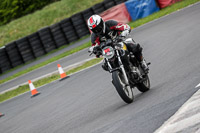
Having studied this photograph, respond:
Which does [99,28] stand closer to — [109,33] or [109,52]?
[109,33]

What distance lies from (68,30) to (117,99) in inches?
751

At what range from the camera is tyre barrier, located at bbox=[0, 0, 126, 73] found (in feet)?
93.7

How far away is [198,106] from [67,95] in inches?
Answer: 295

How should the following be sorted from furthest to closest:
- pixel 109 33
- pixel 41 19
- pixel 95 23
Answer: pixel 41 19 < pixel 109 33 < pixel 95 23

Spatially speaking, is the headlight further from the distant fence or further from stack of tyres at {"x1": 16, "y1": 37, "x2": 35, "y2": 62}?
stack of tyres at {"x1": 16, "y1": 37, "x2": 35, "y2": 62}

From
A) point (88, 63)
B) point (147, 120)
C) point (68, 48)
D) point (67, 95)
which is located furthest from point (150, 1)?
point (147, 120)

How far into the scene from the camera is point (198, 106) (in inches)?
251

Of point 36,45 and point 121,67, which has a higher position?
point 121,67

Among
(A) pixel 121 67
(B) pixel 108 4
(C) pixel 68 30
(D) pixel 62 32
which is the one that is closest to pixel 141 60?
(A) pixel 121 67

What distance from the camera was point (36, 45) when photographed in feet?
95.0

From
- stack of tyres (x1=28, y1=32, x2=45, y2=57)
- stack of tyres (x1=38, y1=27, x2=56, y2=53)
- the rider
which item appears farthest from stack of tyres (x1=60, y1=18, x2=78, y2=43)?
the rider

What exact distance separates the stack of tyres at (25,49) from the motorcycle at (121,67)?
1983 centimetres

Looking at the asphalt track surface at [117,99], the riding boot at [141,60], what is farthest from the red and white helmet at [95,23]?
the asphalt track surface at [117,99]

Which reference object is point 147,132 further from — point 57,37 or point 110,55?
point 57,37
